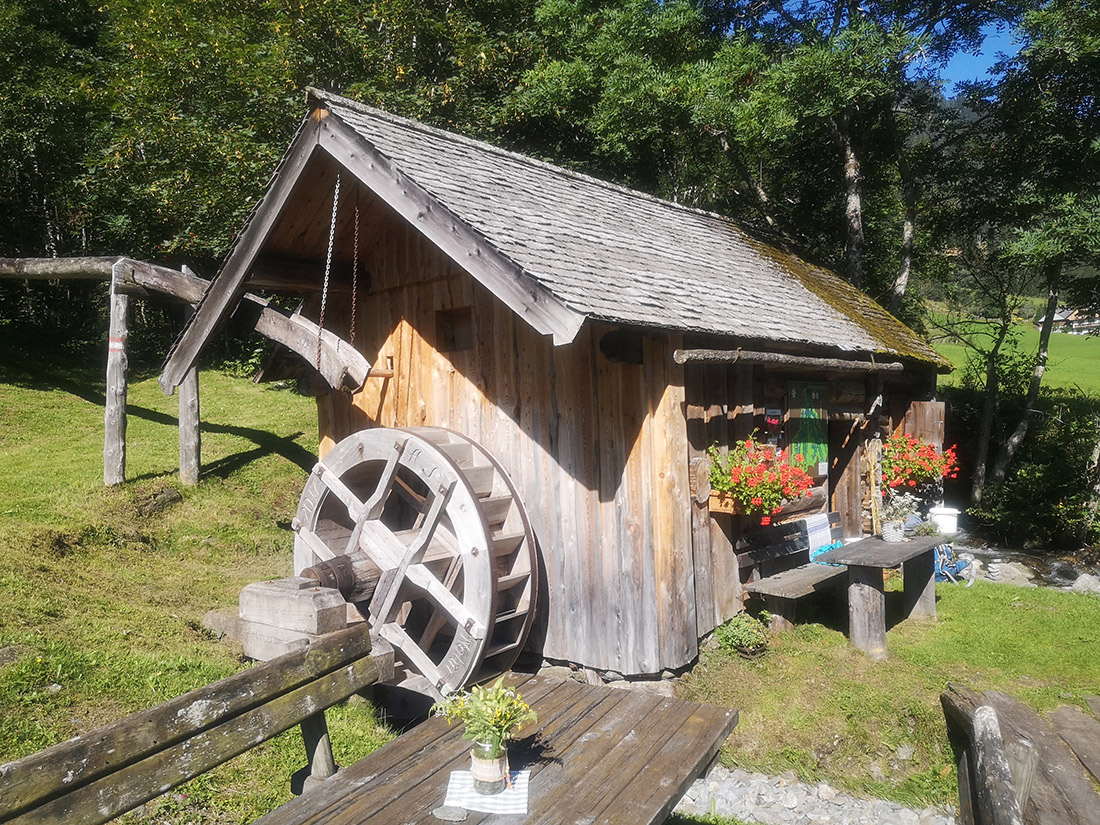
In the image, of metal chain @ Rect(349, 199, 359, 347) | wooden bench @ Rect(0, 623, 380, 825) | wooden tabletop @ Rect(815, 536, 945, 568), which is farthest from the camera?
metal chain @ Rect(349, 199, 359, 347)

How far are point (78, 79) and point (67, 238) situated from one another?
392cm

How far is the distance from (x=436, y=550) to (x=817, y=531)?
4018 mm

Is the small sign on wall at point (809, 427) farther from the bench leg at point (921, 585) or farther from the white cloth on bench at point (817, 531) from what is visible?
the bench leg at point (921, 585)

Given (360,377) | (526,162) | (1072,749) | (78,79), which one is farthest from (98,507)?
(78,79)

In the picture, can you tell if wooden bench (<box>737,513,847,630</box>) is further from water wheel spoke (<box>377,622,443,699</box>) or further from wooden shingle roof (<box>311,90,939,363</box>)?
water wheel spoke (<box>377,622,443,699</box>)

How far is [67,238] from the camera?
1772 cm

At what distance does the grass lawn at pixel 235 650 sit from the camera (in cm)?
450

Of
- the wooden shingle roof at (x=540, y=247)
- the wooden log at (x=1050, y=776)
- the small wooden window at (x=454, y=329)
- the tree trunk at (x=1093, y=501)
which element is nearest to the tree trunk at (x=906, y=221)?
the tree trunk at (x=1093, y=501)

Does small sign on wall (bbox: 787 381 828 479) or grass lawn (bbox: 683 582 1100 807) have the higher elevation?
small sign on wall (bbox: 787 381 828 479)

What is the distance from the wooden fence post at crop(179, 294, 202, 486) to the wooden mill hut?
7.76 ft

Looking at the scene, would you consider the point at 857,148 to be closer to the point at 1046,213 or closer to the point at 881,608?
the point at 1046,213

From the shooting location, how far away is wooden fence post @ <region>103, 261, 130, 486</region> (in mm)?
8477

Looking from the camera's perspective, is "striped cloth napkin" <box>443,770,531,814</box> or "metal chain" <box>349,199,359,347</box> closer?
"striped cloth napkin" <box>443,770,531,814</box>

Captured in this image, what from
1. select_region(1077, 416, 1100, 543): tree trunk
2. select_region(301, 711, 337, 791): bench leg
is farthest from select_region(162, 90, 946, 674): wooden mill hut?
select_region(1077, 416, 1100, 543): tree trunk
